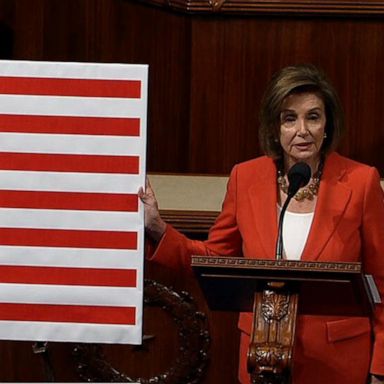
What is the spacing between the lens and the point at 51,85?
142 inches

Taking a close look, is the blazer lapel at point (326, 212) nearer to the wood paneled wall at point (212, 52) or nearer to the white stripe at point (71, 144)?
the white stripe at point (71, 144)

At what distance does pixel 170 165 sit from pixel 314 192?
1.94 metres

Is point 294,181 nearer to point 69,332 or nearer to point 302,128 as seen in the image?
point 302,128

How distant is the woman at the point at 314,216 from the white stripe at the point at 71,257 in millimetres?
153

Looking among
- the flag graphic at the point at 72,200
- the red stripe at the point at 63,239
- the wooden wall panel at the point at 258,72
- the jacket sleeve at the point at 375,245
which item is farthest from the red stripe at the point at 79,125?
the wooden wall panel at the point at 258,72

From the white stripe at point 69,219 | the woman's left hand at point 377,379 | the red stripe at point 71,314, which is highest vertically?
the white stripe at point 69,219

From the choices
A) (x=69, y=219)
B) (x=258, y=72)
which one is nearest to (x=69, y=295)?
(x=69, y=219)

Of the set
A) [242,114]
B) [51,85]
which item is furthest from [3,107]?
[242,114]

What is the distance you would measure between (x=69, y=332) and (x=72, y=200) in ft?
1.12

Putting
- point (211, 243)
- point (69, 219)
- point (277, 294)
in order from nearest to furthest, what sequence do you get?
1. point (277, 294)
2. point (69, 219)
3. point (211, 243)

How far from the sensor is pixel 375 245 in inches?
146

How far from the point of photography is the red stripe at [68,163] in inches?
141

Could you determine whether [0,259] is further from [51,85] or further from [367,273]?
[367,273]

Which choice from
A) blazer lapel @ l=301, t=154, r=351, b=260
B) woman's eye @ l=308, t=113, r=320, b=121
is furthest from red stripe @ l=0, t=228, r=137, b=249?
woman's eye @ l=308, t=113, r=320, b=121
